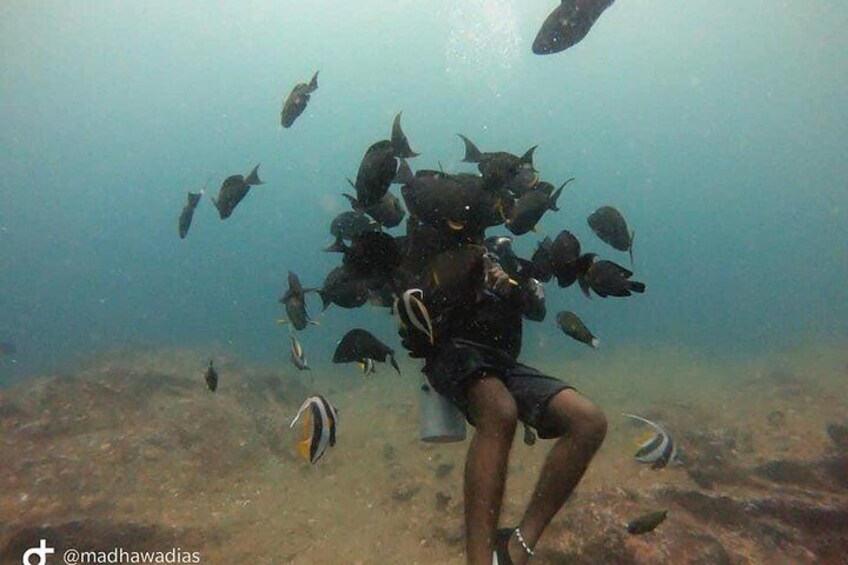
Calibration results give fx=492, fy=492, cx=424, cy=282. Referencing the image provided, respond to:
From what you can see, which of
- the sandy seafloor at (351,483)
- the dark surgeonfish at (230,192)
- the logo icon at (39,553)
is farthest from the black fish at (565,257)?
the logo icon at (39,553)

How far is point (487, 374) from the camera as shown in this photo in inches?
128

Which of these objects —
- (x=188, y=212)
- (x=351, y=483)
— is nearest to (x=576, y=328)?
(x=188, y=212)

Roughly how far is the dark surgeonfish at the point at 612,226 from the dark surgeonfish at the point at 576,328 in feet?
2.55

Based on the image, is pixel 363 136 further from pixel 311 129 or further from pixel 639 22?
pixel 639 22

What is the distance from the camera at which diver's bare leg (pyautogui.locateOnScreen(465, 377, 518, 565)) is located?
9.44 ft

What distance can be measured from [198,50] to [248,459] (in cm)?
9991

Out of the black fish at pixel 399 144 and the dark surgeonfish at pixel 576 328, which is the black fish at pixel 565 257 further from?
the black fish at pixel 399 144

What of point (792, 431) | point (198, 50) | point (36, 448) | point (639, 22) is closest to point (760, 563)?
point (792, 431)

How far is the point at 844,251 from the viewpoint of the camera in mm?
118125

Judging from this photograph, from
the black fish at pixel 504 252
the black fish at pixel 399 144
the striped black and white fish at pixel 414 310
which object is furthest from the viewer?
the black fish at pixel 399 144

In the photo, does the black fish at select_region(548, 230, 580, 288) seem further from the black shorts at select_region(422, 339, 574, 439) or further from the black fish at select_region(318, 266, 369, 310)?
the black fish at select_region(318, 266, 369, 310)

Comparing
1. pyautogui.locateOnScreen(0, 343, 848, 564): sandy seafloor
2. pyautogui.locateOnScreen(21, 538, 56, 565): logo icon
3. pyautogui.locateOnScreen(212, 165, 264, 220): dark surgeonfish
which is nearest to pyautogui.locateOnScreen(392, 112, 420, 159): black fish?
pyautogui.locateOnScreen(212, 165, 264, 220): dark surgeonfish

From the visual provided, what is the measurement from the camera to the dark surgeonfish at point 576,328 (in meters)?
4.46

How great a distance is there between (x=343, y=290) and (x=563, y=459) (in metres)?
2.17
